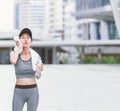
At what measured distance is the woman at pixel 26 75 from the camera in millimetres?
4844

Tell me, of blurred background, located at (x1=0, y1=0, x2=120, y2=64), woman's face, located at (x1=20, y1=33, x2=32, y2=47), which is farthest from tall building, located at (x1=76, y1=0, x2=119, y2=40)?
woman's face, located at (x1=20, y1=33, x2=32, y2=47)

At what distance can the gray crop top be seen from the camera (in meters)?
4.85

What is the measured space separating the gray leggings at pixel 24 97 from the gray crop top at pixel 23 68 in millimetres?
140

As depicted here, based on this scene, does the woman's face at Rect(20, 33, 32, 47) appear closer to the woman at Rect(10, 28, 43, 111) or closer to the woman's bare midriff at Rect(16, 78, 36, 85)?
the woman at Rect(10, 28, 43, 111)

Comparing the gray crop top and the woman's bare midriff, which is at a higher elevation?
the gray crop top

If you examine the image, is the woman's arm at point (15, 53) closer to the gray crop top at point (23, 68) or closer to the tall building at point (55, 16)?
the gray crop top at point (23, 68)

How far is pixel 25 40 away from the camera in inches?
192

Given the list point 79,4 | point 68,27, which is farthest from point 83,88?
point 68,27

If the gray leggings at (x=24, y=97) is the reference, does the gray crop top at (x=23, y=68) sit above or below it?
above

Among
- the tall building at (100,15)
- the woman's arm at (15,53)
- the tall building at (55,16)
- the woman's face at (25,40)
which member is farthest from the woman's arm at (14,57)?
the tall building at (55,16)

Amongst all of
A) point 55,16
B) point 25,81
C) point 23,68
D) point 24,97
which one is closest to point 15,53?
point 23,68

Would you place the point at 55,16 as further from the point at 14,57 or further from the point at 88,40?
the point at 14,57

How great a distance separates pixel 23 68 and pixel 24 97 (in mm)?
290

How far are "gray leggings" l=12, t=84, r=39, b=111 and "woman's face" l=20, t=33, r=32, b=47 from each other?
1.46ft
